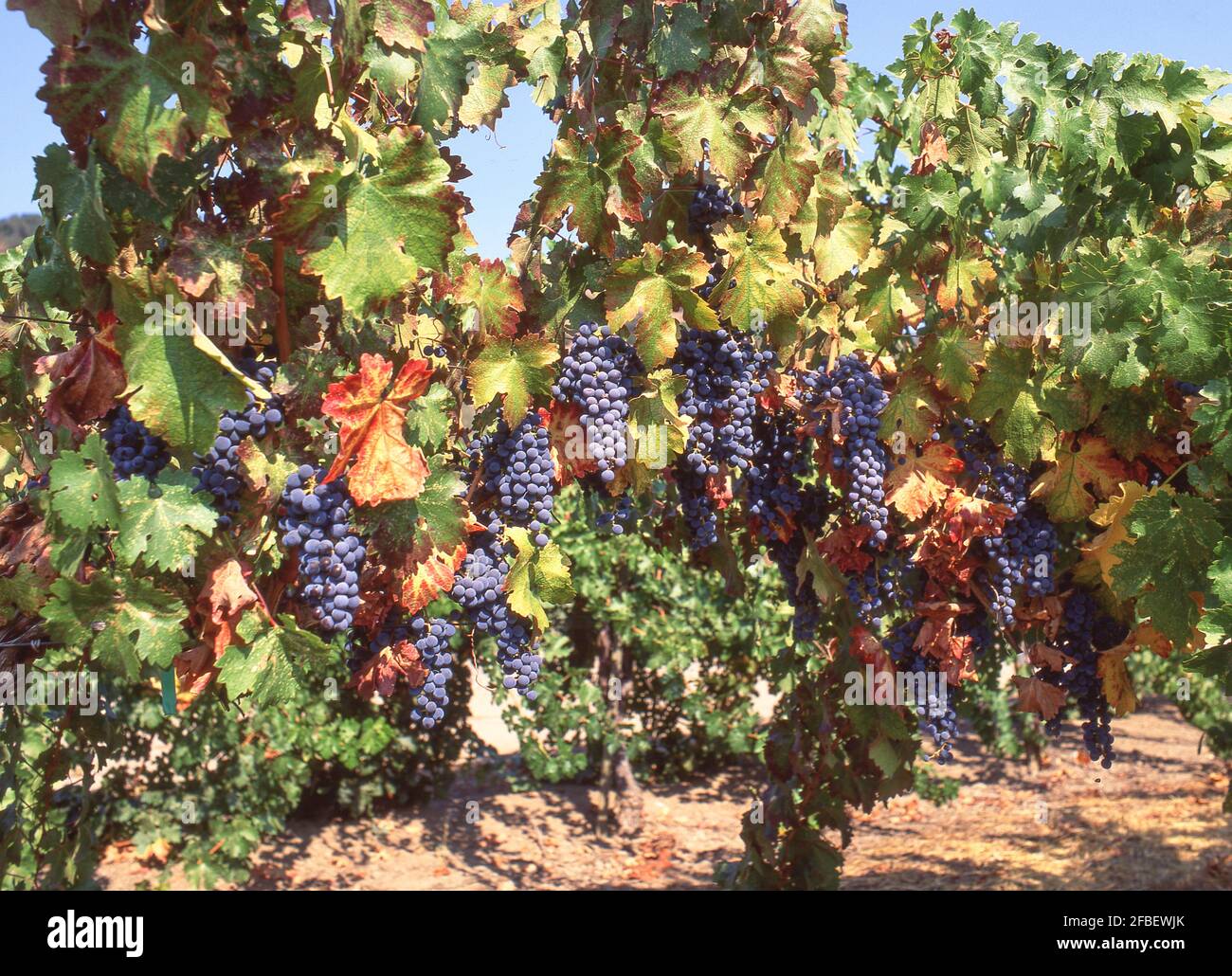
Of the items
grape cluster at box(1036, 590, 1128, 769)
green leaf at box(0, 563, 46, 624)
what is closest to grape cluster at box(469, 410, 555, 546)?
green leaf at box(0, 563, 46, 624)

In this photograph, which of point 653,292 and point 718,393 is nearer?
point 653,292

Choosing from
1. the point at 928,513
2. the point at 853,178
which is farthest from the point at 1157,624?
the point at 853,178

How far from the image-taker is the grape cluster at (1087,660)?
10.4 feet

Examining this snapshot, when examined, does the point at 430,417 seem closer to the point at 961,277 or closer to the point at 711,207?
the point at 711,207

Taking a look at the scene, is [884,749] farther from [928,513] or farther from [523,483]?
[523,483]

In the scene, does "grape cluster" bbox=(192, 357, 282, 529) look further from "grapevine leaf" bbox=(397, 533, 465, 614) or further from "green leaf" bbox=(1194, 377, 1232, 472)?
"green leaf" bbox=(1194, 377, 1232, 472)

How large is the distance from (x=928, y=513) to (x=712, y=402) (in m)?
0.80

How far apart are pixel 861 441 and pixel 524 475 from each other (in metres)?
0.99

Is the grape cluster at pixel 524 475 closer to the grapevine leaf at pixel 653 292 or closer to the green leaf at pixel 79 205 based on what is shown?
the grapevine leaf at pixel 653 292

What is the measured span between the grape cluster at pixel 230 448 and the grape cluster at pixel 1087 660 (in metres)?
2.39

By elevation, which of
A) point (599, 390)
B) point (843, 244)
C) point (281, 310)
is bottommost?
point (599, 390)

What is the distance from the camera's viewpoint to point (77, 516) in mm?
1991

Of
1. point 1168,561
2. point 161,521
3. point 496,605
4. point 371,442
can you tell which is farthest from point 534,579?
point 1168,561

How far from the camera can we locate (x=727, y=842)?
26.0 feet
